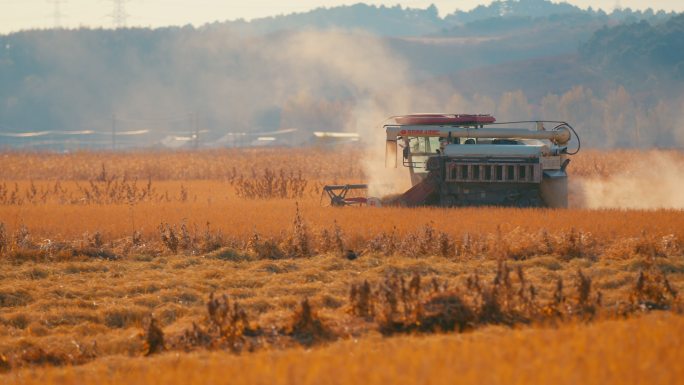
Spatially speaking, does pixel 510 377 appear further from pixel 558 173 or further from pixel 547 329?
pixel 558 173

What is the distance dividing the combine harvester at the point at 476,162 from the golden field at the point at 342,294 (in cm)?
118

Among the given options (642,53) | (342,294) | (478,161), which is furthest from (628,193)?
(642,53)

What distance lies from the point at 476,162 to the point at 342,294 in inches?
356

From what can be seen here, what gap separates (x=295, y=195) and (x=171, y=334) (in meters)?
19.3

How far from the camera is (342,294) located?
15180 mm

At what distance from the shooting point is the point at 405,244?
18422 mm

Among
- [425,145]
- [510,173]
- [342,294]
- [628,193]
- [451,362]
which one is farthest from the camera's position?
[628,193]

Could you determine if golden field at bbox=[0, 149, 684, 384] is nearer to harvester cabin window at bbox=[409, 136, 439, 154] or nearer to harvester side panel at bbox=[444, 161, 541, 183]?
harvester side panel at bbox=[444, 161, 541, 183]

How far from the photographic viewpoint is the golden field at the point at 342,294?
9820mm

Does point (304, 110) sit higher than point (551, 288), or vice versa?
point (304, 110)

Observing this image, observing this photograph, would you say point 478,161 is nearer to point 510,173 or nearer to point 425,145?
point 510,173

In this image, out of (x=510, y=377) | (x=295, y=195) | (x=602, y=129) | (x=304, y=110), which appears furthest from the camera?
(x=304, y=110)

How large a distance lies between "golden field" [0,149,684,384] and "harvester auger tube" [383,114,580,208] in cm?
120

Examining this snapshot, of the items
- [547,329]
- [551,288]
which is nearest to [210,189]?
[551,288]
